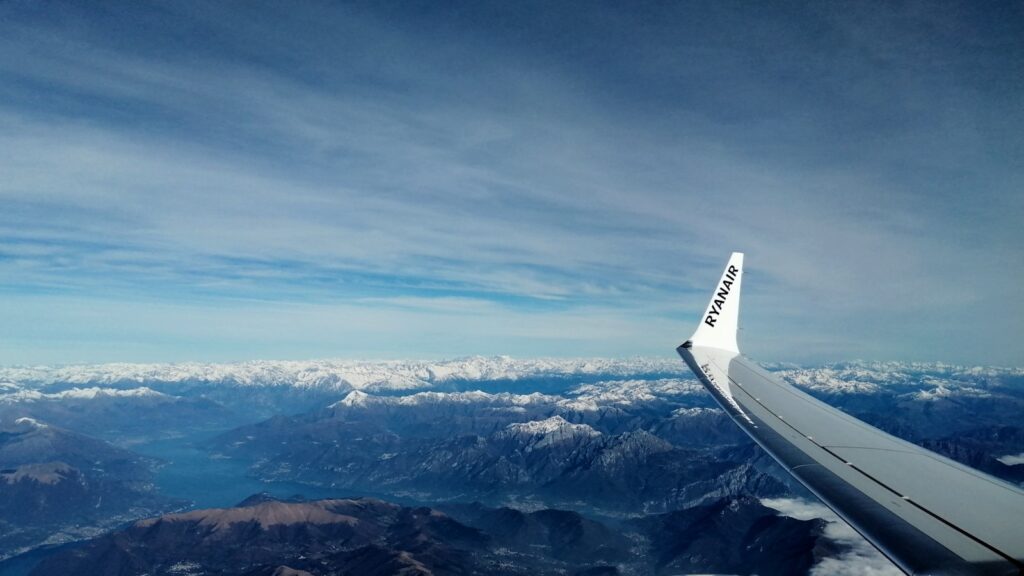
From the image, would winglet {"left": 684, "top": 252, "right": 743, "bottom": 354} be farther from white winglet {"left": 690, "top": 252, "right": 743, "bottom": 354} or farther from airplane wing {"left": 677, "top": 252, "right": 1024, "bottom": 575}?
airplane wing {"left": 677, "top": 252, "right": 1024, "bottom": 575}

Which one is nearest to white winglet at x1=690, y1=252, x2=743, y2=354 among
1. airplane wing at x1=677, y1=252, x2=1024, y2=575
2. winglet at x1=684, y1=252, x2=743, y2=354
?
winglet at x1=684, y1=252, x2=743, y2=354

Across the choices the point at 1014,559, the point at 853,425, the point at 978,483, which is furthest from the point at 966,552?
the point at 853,425

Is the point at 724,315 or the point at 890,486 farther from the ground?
the point at 724,315

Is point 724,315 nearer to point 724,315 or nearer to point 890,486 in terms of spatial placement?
point 724,315

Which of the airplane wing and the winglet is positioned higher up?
the winglet

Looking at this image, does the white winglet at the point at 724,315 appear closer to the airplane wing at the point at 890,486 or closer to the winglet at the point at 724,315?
the winglet at the point at 724,315

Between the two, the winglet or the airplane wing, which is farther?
the winglet

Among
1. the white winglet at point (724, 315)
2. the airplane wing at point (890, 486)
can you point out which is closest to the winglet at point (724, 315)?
the white winglet at point (724, 315)

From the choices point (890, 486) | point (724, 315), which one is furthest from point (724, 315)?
point (890, 486)

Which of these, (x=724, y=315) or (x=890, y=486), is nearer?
(x=890, y=486)
